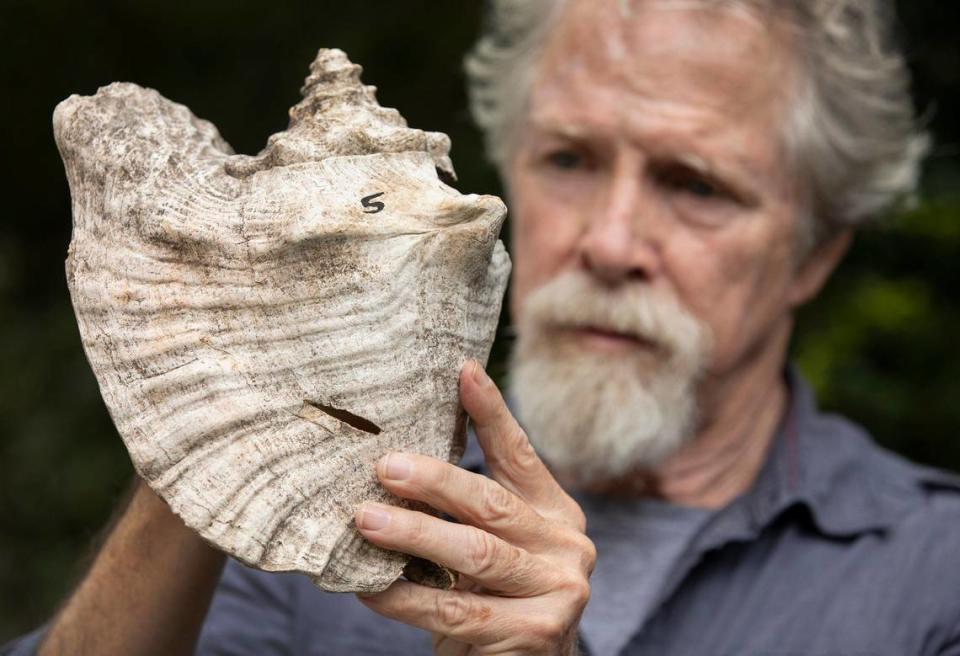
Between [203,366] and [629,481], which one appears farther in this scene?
[629,481]

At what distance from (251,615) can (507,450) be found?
865 mm

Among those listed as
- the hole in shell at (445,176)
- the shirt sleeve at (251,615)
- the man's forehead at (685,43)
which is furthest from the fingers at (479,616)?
the man's forehead at (685,43)

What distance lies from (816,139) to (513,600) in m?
1.24

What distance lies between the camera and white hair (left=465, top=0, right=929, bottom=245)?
2012 millimetres

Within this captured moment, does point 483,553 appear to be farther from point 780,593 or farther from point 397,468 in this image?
point 780,593

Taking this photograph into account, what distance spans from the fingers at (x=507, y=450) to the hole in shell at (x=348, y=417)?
93mm

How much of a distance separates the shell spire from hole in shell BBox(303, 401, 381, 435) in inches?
8.6

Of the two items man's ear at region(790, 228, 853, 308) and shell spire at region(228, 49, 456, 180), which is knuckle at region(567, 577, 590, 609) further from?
man's ear at region(790, 228, 853, 308)

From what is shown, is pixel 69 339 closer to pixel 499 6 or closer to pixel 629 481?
pixel 499 6

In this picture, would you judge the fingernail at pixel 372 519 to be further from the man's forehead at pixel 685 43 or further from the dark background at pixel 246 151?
the dark background at pixel 246 151

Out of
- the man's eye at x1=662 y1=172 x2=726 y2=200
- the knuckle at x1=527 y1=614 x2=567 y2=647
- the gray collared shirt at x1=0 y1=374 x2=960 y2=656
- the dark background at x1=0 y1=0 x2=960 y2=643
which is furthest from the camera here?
the dark background at x1=0 y1=0 x2=960 y2=643

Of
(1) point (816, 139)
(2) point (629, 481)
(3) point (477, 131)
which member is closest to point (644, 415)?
(2) point (629, 481)

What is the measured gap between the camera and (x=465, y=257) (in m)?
1.02

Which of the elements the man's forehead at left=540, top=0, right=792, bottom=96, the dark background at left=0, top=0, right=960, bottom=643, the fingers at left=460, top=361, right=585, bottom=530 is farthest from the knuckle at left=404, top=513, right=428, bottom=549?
the dark background at left=0, top=0, right=960, bottom=643
